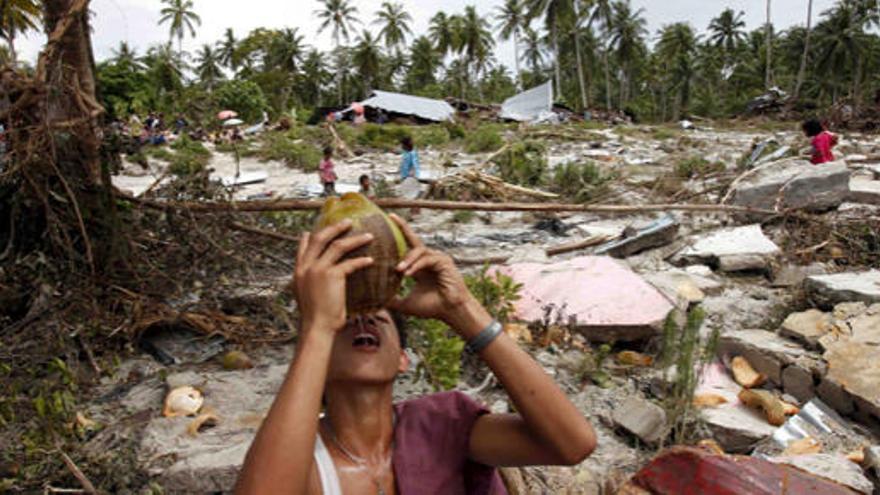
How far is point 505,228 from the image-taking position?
7.02 metres

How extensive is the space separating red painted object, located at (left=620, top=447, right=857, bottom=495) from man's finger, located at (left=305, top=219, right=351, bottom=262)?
1458mm

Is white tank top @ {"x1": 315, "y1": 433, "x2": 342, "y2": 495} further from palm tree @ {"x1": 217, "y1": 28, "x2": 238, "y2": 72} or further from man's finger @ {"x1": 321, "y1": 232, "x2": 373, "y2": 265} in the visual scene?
palm tree @ {"x1": 217, "y1": 28, "x2": 238, "y2": 72}

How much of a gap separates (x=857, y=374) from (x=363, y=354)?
114 inches

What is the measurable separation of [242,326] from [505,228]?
3834mm

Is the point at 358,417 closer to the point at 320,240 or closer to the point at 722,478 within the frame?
the point at 320,240

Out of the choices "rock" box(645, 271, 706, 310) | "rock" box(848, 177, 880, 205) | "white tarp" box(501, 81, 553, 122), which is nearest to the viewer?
"rock" box(645, 271, 706, 310)

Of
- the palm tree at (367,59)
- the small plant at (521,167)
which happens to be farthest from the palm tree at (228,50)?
the small plant at (521,167)

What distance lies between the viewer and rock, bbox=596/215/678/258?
5.68 metres

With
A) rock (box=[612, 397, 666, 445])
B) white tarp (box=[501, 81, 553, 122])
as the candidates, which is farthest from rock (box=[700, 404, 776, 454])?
white tarp (box=[501, 81, 553, 122])

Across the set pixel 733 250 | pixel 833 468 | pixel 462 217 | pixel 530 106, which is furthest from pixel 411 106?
pixel 833 468

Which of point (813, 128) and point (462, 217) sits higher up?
point (813, 128)

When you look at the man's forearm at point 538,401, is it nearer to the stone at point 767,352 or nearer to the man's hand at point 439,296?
the man's hand at point 439,296

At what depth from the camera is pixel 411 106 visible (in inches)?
950

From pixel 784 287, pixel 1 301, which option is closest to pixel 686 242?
pixel 784 287
